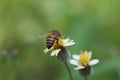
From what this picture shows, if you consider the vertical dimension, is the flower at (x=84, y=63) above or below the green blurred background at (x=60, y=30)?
below

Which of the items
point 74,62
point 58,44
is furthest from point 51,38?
point 74,62

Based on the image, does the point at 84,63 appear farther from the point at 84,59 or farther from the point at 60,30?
the point at 60,30

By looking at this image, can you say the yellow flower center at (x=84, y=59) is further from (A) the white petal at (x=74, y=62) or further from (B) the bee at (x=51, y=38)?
(B) the bee at (x=51, y=38)

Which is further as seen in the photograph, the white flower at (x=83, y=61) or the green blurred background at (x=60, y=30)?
the green blurred background at (x=60, y=30)

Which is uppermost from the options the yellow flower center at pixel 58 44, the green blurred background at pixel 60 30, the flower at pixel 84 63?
the green blurred background at pixel 60 30

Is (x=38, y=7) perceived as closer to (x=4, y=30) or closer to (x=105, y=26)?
(x=4, y=30)

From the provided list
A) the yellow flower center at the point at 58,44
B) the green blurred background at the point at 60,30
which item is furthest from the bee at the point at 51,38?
the green blurred background at the point at 60,30

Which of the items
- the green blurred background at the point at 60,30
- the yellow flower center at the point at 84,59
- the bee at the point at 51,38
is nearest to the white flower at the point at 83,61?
the yellow flower center at the point at 84,59

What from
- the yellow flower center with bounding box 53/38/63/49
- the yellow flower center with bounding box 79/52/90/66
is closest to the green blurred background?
the yellow flower center with bounding box 79/52/90/66

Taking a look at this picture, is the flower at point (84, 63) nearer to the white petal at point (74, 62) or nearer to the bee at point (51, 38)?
the white petal at point (74, 62)
